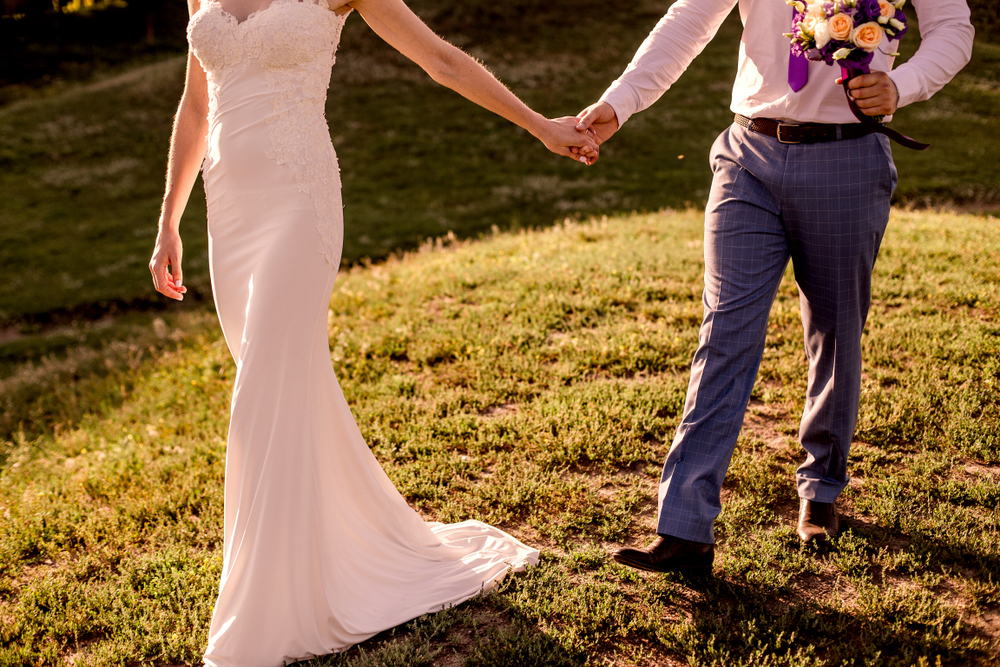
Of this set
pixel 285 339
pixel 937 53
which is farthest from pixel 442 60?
pixel 937 53

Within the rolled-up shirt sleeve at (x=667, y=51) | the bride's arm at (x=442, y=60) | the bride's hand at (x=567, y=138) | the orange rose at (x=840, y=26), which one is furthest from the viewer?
the bride's hand at (x=567, y=138)

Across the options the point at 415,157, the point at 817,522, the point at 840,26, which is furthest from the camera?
the point at 415,157

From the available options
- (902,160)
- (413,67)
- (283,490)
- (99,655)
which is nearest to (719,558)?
(283,490)

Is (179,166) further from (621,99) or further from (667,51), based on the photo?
(667,51)

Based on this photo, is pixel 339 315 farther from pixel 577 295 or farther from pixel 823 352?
pixel 823 352

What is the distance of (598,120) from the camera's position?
13.6ft

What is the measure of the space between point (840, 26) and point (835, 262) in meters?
1.11

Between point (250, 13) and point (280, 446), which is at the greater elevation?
point (250, 13)

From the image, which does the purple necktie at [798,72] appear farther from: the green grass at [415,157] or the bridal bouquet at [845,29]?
the green grass at [415,157]

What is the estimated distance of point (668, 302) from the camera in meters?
7.42

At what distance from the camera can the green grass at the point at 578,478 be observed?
336 centimetres

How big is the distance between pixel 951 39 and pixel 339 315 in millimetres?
6580

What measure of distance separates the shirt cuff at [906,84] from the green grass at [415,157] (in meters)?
12.7

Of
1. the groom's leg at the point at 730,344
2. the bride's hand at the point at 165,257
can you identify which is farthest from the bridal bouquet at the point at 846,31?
the bride's hand at the point at 165,257
